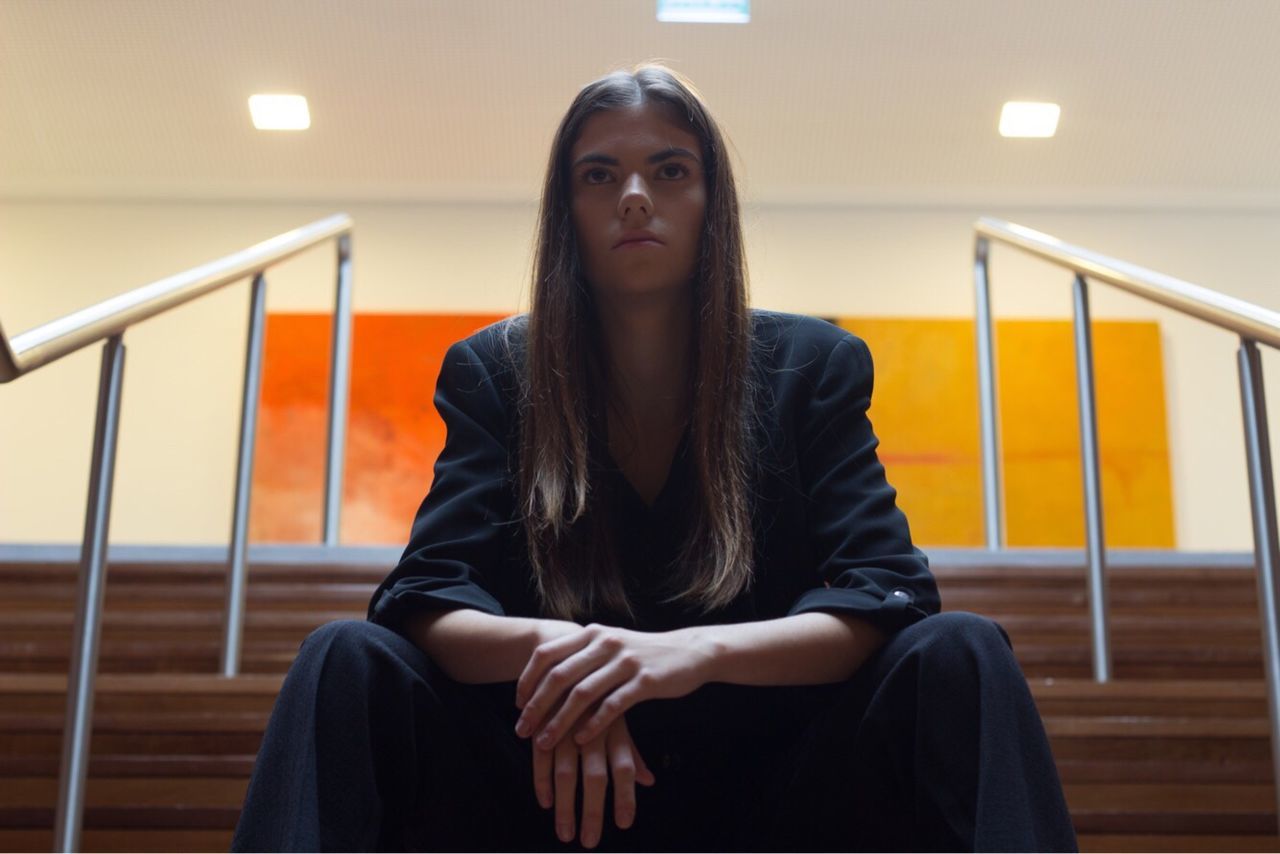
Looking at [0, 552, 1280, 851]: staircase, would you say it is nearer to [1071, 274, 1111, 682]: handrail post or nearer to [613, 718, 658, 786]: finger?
[1071, 274, 1111, 682]: handrail post

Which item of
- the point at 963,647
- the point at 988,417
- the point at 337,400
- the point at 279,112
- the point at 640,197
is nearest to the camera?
the point at 963,647

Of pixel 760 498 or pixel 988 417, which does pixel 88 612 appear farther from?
pixel 988 417

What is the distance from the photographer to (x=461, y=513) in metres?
1.25

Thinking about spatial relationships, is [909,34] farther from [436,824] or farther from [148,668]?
[436,824]

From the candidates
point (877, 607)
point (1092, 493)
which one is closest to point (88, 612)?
point (877, 607)

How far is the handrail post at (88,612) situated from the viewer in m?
1.41

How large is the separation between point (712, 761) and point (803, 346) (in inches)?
17.1

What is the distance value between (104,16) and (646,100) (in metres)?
3.51

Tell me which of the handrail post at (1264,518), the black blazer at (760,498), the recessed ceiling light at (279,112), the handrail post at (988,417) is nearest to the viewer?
the black blazer at (760,498)

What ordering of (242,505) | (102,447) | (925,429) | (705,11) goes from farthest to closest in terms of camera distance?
1. (925,429)
2. (705,11)
3. (242,505)
4. (102,447)

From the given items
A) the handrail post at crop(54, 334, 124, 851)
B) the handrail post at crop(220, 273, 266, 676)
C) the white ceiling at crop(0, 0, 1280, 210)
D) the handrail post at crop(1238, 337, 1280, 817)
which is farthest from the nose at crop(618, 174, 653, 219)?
the white ceiling at crop(0, 0, 1280, 210)

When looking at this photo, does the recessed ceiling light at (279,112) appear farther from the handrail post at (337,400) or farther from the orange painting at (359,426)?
the handrail post at (337,400)

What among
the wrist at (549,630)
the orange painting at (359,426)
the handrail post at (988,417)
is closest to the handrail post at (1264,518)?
the wrist at (549,630)

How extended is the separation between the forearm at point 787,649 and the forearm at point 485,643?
0.37 feet
